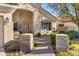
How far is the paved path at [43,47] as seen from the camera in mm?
15453

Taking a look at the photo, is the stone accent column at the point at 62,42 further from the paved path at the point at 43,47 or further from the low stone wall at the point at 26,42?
the low stone wall at the point at 26,42

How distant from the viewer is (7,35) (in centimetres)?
1571

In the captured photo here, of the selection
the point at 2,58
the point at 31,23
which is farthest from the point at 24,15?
the point at 2,58

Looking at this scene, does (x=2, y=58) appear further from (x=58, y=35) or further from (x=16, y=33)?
(x=58, y=35)

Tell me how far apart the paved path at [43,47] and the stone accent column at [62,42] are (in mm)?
252

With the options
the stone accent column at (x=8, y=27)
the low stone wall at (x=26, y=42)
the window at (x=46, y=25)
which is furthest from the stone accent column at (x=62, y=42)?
the stone accent column at (x=8, y=27)

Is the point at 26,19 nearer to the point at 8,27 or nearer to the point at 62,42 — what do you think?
the point at 8,27

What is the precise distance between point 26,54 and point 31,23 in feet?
3.07

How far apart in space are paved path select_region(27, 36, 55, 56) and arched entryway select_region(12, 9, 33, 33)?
0.41 m

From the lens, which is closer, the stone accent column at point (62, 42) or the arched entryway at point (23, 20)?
the arched entryway at point (23, 20)

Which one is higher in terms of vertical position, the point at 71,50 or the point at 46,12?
the point at 46,12

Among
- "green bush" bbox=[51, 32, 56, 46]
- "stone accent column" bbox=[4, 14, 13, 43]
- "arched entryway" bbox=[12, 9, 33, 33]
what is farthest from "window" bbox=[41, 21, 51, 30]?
"stone accent column" bbox=[4, 14, 13, 43]

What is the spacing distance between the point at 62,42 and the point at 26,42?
109cm

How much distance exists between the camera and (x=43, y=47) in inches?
610
